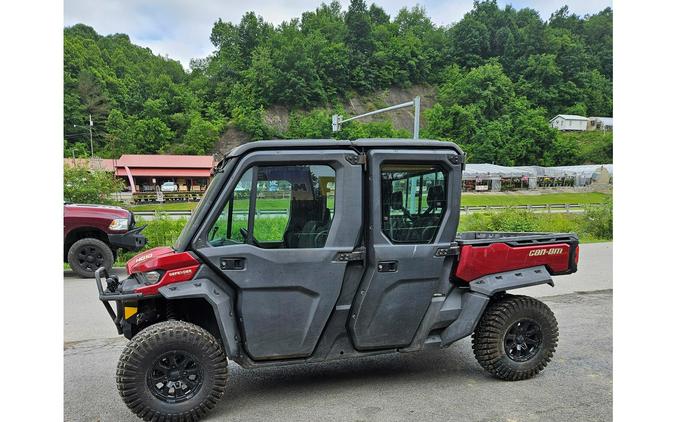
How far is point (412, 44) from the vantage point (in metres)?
78.7

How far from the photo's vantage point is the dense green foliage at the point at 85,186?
15.9m

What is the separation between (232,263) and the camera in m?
3.54

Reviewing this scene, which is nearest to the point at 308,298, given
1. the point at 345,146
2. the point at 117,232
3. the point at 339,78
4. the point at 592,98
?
the point at 345,146

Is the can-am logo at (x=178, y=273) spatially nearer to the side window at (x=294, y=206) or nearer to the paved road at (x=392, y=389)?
the side window at (x=294, y=206)

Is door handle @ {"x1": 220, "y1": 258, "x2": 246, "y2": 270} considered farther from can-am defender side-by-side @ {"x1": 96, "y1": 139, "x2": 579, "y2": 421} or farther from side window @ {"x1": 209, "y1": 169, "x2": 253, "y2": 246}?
side window @ {"x1": 209, "y1": 169, "x2": 253, "y2": 246}

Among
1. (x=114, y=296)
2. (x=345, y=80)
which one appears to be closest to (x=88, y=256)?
(x=114, y=296)

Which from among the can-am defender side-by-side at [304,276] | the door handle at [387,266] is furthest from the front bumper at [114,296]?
the door handle at [387,266]

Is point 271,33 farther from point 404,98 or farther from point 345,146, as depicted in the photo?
point 345,146

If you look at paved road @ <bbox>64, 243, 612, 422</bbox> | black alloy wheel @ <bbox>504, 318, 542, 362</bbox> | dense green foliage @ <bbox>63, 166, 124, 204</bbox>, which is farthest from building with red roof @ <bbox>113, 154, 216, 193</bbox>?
black alloy wheel @ <bbox>504, 318, 542, 362</bbox>

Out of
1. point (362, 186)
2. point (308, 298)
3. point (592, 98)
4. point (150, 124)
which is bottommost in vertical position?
point (308, 298)

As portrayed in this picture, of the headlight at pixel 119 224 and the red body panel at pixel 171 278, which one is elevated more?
the headlight at pixel 119 224

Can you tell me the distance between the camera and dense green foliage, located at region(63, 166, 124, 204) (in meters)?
15.9

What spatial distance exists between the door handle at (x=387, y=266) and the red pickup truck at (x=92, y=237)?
251 inches

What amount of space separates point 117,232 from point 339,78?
198 ft
